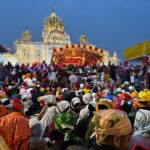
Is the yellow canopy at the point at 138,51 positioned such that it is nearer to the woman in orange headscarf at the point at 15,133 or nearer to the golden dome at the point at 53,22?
the woman in orange headscarf at the point at 15,133

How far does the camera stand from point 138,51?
18000 millimetres

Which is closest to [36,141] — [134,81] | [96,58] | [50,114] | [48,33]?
[50,114]

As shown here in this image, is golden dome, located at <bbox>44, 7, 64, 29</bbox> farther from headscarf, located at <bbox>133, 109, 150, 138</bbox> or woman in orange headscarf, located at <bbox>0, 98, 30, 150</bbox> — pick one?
woman in orange headscarf, located at <bbox>0, 98, 30, 150</bbox>

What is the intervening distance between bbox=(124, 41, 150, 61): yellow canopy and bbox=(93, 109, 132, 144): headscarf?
1445 centimetres

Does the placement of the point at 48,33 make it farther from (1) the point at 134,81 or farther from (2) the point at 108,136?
(2) the point at 108,136

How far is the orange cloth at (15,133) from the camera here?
333 centimetres

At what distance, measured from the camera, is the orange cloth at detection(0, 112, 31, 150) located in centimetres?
333

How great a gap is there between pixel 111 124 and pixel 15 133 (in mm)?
1057

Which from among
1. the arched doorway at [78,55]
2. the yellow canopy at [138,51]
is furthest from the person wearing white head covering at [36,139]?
the arched doorway at [78,55]

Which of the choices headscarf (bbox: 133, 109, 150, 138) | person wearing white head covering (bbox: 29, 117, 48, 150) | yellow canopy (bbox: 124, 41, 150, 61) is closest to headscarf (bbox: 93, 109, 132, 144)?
person wearing white head covering (bbox: 29, 117, 48, 150)

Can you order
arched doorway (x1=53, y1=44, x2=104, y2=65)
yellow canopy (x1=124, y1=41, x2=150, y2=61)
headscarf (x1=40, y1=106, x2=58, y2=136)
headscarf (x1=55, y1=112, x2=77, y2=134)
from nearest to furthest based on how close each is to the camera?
headscarf (x1=55, y1=112, x2=77, y2=134) < headscarf (x1=40, y1=106, x2=58, y2=136) < yellow canopy (x1=124, y1=41, x2=150, y2=61) < arched doorway (x1=53, y1=44, x2=104, y2=65)

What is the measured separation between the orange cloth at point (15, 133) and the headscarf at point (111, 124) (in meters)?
0.89

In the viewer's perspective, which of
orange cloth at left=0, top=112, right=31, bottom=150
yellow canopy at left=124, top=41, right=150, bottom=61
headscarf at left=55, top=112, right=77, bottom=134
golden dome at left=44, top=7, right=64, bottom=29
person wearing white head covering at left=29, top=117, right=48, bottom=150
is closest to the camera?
orange cloth at left=0, top=112, right=31, bottom=150

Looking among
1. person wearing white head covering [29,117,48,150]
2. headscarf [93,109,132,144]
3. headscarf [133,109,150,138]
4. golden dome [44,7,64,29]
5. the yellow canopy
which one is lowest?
person wearing white head covering [29,117,48,150]
